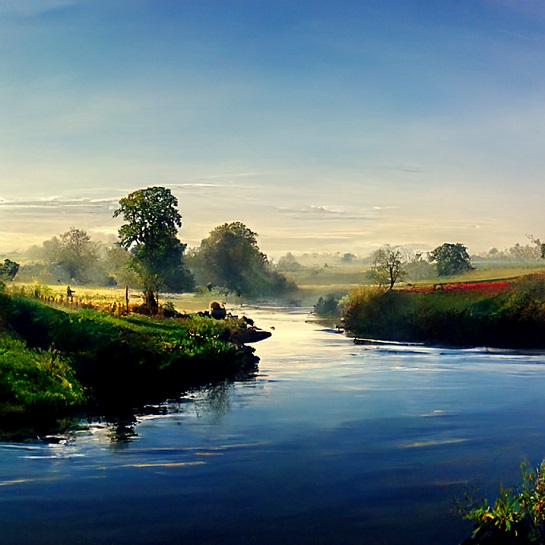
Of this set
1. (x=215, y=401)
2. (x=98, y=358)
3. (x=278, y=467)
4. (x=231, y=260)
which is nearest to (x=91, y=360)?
(x=98, y=358)

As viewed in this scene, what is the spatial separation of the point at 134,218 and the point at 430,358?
101 ft

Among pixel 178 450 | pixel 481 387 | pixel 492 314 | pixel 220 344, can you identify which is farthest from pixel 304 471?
pixel 492 314

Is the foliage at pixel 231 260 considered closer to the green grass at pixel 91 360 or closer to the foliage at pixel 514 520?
the green grass at pixel 91 360

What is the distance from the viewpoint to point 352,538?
51.1 feet

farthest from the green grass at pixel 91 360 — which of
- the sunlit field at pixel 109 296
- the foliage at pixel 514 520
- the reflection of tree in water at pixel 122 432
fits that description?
the foliage at pixel 514 520

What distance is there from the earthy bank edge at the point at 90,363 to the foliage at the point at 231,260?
2283 inches

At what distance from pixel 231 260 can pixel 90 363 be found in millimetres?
73580

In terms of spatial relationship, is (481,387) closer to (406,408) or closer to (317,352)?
(406,408)

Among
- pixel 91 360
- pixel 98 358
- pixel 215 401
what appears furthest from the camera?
pixel 98 358

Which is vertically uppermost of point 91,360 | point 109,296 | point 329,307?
point 109,296

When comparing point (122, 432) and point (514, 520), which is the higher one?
point (514, 520)

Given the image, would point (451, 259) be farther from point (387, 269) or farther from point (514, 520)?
point (514, 520)

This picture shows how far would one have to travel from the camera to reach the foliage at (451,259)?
332ft

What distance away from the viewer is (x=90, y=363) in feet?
111
